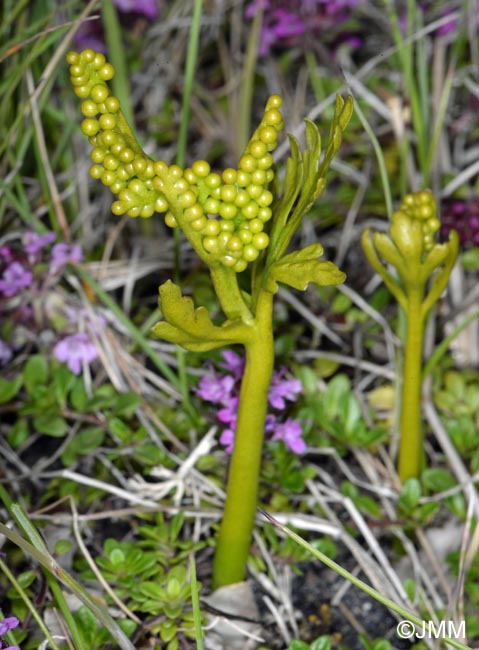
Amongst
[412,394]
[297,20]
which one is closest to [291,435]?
[412,394]

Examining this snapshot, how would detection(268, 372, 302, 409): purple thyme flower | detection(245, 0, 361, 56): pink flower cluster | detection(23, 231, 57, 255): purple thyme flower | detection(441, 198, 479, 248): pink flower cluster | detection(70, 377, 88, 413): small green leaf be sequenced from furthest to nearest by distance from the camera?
detection(245, 0, 361, 56): pink flower cluster → detection(441, 198, 479, 248): pink flower cluster → detection(23, 231, 57, 255): purple thyme flower → detection(70, 377, 88, 413): small green leaf → detection(268, 372, 302, 409): purple thyme flower

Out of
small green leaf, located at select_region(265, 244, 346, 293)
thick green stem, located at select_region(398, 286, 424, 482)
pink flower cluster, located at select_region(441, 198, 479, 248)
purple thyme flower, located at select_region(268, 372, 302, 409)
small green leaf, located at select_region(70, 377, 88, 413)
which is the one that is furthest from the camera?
pink flower cluster, located at select_region(441, 198, 479, 248)

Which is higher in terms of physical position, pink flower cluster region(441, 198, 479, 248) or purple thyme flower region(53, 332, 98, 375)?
pink flower cluster region(441, 198, 479, 248)

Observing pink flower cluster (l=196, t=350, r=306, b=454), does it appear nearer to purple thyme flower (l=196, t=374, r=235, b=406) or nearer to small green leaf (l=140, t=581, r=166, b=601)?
purple thyme flower (l=196, t=374, r=235, b=406)

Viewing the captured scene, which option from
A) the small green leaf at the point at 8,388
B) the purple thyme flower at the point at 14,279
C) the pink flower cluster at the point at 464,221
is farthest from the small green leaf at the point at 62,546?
the pink flower cluster at the point at 464,221

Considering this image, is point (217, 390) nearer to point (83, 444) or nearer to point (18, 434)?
point (83, 444)

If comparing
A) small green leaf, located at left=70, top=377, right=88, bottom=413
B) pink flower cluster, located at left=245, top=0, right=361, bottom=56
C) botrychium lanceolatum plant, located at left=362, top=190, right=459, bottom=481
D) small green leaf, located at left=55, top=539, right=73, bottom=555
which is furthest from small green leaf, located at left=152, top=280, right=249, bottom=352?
pink flower cluster, located at left=245, top=0, right=361, bottom=56

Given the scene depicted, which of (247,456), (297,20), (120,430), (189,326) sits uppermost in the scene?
(297,20)
